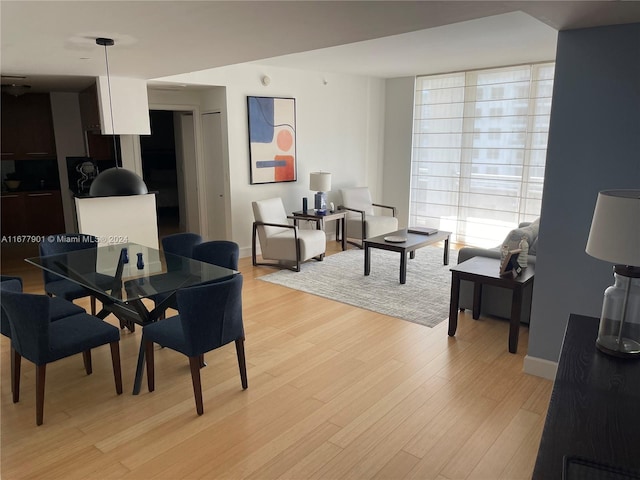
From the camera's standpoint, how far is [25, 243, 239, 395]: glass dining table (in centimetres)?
305

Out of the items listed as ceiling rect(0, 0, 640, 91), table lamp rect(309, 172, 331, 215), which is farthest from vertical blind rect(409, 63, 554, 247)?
table lamp rect(309, 172, 331, 215)

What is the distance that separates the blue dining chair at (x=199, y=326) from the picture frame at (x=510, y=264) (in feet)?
7.18

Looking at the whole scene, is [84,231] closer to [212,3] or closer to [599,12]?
[212,3]

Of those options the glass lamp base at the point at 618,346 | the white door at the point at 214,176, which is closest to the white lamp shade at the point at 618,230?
the glass lamp base at the point at 618,346

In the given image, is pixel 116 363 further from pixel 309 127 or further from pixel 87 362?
pixel 309 127

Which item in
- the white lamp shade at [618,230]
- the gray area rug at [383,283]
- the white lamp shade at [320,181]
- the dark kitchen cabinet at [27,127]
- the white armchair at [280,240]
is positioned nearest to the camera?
the white lamp shade at [618,230]

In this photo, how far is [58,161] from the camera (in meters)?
7.57

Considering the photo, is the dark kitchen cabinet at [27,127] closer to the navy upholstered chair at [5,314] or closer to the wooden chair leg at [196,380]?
the navy upholstered chair at [5,314]

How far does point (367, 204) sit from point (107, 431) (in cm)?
561

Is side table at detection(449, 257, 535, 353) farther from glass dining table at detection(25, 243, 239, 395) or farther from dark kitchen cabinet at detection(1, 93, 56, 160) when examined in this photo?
dark kitchen cabinet at detection(1, 93, 56, 160)

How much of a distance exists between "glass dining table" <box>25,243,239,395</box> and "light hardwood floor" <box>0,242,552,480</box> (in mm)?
400

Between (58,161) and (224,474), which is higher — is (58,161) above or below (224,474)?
above

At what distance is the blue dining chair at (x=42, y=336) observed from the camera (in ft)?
8.63

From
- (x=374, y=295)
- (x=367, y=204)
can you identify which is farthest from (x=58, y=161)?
(x=374, y=295)
